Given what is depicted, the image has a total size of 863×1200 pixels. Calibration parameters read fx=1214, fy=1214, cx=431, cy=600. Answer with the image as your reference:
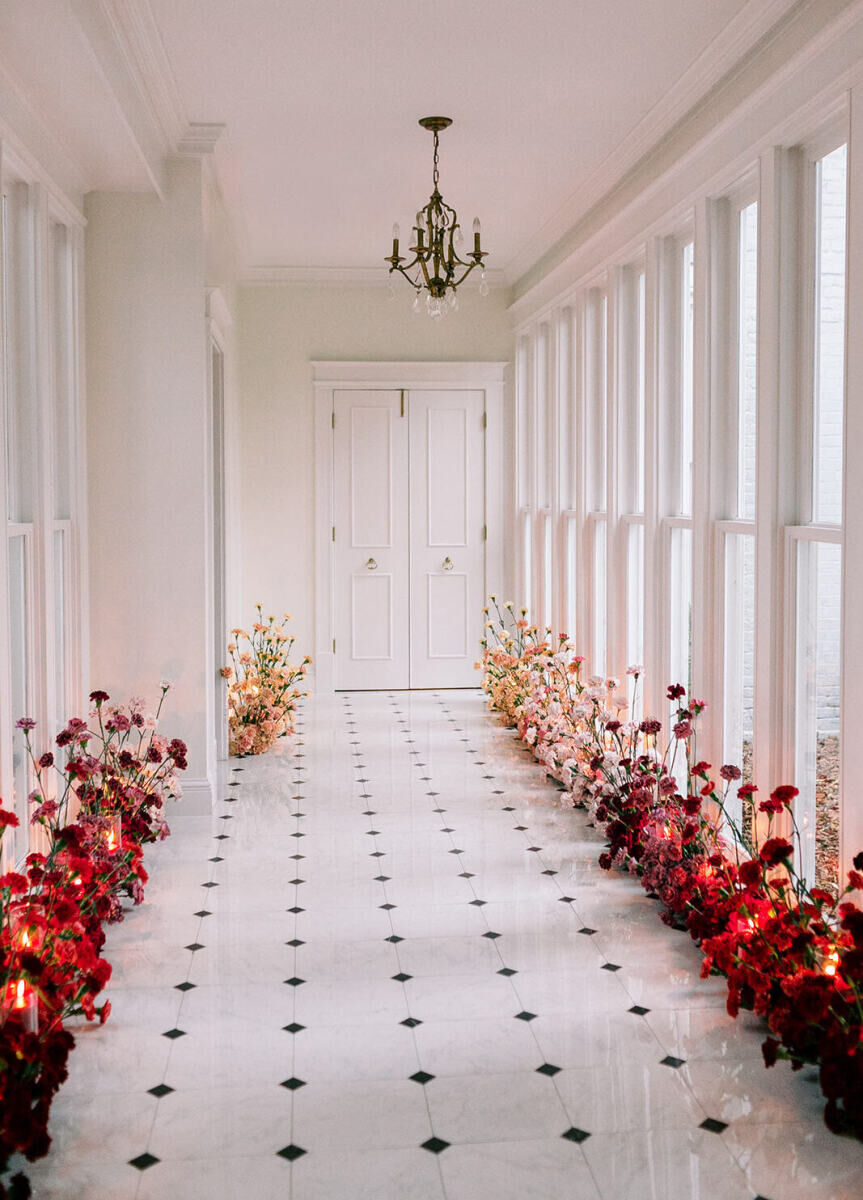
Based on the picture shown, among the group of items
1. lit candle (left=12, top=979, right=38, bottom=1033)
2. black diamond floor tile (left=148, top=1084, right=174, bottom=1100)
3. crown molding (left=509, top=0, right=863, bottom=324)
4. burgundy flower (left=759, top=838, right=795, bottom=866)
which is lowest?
black diamond floor tile (left=148, top=1084, right=174, bottom=1100)

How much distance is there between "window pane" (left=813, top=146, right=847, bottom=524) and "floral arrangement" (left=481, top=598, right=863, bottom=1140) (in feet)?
3.56

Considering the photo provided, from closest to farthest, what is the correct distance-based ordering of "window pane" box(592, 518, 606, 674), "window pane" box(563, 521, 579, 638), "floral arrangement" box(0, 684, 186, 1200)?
"floral arrangement" box(0, 684, 186, 1200), "window pane" box(592, 518, 606, 674), "window pane" box(563, 521, 579, 638)

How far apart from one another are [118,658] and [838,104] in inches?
167

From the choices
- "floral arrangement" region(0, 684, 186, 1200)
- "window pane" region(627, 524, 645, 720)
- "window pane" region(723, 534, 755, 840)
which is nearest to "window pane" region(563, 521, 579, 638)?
"window pane" region(627, 524, 645, 720)

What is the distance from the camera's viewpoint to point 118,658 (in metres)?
6.32

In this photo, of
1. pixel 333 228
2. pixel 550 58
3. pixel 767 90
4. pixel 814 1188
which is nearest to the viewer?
pixel 814 1188

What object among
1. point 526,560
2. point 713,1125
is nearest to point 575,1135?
point 713,1125

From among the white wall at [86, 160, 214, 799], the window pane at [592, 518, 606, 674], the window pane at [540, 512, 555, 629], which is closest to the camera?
the white wall at [86, 160, 214, 799]

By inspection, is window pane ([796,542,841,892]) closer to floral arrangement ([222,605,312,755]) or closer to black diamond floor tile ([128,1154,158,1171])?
black diamond floor tile ([128,1154,158,1171])

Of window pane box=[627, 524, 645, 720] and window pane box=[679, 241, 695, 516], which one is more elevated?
window pane box=[679, 241, 695, 516]

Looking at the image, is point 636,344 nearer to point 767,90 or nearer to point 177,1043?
point 767,90

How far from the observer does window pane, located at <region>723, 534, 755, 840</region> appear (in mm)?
5074

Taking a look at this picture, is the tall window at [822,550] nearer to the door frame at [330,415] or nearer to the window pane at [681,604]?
the window pane at [681,604]

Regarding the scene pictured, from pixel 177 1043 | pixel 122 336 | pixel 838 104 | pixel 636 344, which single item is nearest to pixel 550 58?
pixel 838 104
